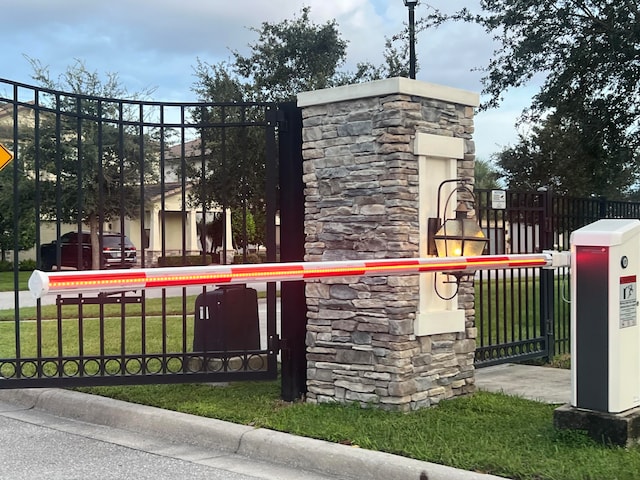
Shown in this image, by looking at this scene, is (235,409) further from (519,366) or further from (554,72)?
(554,72)

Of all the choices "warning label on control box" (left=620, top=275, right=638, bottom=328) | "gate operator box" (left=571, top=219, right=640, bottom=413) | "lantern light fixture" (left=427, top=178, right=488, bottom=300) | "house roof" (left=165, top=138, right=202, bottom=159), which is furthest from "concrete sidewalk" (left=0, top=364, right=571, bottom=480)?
"house roof" (left=165, top=138, right=202, bottom=159)

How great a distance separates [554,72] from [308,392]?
31.1 feet

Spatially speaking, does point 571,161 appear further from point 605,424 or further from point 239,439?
point 239,439

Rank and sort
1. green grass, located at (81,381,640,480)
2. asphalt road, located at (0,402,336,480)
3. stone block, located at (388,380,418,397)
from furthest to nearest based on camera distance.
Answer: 1. stone block, located at (388,380,418,397)
2. asphalt road, located at (0,402,336,480)
3. green grass, located at (81,381,640,480)

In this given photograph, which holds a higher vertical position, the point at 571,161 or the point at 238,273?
the point at 571,161

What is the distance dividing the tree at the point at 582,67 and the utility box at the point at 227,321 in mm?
8225

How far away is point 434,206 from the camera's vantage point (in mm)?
6270

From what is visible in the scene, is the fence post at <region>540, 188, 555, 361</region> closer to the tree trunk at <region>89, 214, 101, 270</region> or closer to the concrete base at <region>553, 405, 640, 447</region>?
the concrete base at <region>553, 405, 640, 447</region>

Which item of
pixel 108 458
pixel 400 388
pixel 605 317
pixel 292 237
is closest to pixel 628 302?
pixel 605 317

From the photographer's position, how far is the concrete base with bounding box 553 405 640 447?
15.7ft

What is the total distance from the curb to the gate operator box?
109 cm

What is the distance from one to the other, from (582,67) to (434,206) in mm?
8129

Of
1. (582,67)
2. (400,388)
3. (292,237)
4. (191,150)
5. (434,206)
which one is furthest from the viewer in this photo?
(191,150)

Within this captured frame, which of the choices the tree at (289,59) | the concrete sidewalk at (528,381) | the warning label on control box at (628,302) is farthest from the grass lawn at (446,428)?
the tree at (289,59)
